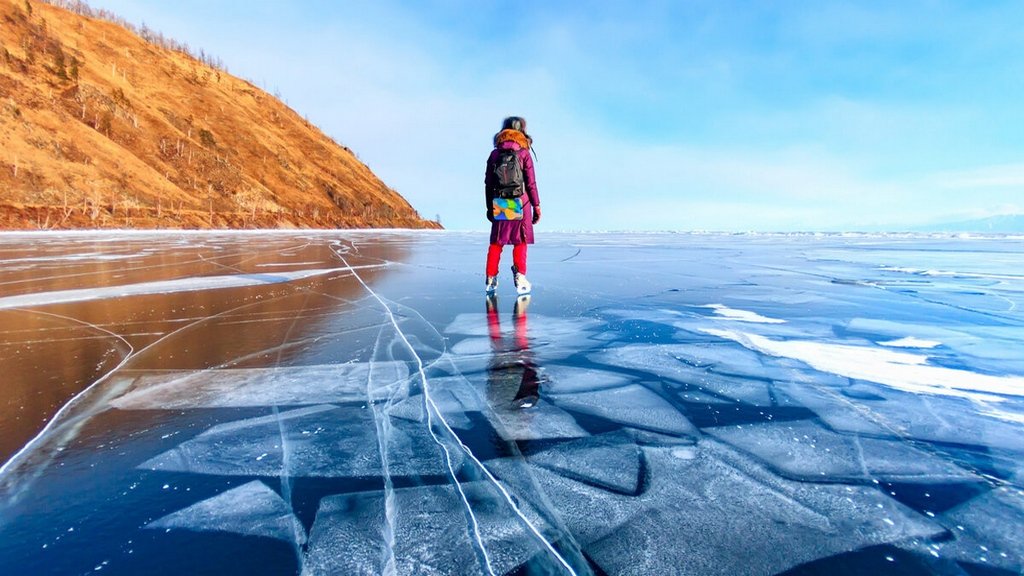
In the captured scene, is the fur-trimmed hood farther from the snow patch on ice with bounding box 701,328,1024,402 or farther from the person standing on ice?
the snow patch on ice with bounding box 701,328,1024,402

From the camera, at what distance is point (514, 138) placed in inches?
238

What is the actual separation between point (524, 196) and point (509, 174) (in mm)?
343

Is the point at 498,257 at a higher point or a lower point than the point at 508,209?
lower

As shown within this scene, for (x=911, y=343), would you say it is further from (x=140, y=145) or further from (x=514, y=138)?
(x=140, y=145)

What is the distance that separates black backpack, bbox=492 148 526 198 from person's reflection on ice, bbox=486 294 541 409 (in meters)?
2.33

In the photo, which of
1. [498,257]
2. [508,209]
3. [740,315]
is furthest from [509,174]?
[740,315]

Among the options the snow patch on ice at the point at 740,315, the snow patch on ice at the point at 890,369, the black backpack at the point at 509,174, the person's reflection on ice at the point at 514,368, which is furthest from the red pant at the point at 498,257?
the snow patch on ice at the point at 890,369

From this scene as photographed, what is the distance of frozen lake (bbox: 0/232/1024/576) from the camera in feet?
4.04

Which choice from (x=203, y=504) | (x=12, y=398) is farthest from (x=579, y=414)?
(x=12, y=398)

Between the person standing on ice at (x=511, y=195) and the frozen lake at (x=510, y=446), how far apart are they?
1.82 metres

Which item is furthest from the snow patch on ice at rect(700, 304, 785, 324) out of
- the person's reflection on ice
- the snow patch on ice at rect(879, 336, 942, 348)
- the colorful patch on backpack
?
the colorful patch on backpack

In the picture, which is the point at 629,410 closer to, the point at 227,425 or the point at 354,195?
the point at 227,425

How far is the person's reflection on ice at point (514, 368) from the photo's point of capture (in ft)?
7.69

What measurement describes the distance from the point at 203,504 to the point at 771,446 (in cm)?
191
